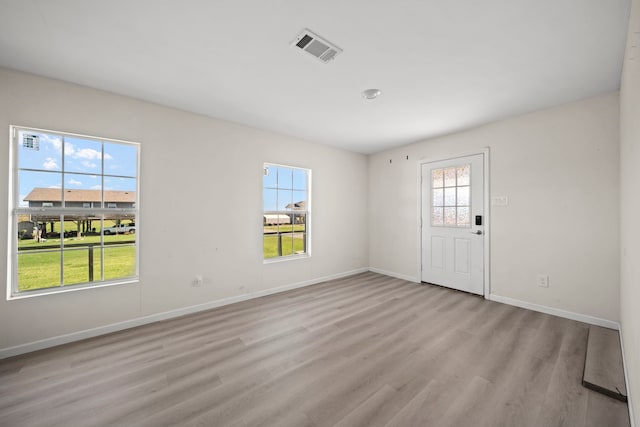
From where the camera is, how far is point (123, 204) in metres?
2.78

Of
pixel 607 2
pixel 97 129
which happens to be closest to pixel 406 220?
pixel 607 2

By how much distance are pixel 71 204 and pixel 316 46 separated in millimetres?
2870

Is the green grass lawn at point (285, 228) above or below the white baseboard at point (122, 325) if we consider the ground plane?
above

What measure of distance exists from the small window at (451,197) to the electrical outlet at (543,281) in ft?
3.50

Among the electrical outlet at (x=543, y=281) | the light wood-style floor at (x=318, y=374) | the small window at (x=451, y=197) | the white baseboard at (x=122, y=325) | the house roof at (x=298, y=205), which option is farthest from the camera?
the house roof at (x=298, y=205)

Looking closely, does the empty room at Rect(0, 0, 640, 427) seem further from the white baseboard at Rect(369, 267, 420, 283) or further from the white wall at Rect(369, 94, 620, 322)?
the white baseboard at Rect(369, 267, 420, 283)

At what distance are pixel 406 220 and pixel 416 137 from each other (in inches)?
59.9

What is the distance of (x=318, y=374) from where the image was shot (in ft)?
6.38

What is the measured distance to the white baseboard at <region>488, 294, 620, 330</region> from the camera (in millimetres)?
2684

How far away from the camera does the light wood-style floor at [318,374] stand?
1551 mm

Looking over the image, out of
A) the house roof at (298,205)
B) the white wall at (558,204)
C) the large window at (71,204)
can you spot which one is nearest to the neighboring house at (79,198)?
the large window at (71,204)

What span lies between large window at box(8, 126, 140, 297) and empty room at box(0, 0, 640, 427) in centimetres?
2

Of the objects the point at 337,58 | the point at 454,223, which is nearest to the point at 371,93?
the point at 337,58

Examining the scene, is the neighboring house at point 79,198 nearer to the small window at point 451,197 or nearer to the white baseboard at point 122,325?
the white baseboard at point 122,325
